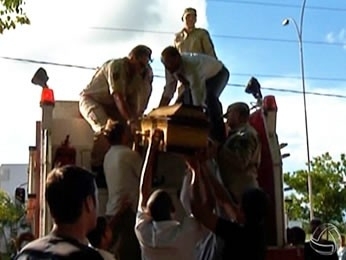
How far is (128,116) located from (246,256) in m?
2.27

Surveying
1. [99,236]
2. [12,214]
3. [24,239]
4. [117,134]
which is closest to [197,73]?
[117,134]

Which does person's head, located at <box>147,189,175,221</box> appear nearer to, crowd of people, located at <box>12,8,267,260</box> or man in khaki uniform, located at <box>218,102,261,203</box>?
crowd of people, located at <box>12,8,267,260</box>

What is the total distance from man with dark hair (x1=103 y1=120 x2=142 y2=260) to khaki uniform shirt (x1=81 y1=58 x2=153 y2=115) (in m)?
0.59

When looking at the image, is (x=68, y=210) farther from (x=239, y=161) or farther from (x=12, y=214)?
(x=12, y=214)

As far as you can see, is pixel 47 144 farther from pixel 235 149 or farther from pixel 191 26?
pixel 191 26

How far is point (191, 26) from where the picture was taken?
858cm

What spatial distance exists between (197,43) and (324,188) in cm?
3449

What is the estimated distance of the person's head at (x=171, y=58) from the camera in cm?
682

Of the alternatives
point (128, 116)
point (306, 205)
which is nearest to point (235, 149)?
point (128, 116)

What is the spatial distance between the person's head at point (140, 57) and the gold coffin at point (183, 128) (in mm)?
1326

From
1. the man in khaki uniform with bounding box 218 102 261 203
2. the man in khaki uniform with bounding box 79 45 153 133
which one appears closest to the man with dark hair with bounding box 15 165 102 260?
the man in khaki uniform with bounding box 218 102 261 203

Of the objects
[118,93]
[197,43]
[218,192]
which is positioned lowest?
[218,192]

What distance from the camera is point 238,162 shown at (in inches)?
255

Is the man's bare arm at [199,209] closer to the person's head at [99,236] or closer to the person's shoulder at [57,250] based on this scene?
the person's head at [99,236]
